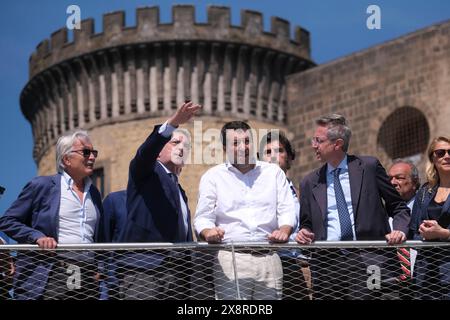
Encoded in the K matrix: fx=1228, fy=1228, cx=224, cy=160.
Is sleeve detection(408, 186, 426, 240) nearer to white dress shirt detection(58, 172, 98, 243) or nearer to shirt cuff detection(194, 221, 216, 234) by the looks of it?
shirt cuff detection(194, 221, 216, 234)

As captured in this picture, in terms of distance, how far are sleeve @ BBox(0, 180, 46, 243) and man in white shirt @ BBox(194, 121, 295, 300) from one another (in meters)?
1.28

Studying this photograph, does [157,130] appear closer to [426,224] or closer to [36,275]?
[36,275]

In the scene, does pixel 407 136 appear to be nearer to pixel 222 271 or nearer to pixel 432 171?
pixel 432 171

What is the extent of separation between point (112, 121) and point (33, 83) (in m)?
3.75

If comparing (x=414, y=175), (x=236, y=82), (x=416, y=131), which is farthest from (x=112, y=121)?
(x=414, y=175)

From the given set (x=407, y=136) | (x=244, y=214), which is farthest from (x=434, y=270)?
(x=407, y=136)

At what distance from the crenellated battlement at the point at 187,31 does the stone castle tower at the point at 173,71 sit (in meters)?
0.03

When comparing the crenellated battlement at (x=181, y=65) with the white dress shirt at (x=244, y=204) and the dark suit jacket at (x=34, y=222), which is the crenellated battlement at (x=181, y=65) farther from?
the white dress shirt at (x=244, y=204)

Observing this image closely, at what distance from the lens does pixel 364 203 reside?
940 cm

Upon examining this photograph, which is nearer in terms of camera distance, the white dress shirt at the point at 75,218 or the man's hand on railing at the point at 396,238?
the man's hand on railing at the point at 396,238

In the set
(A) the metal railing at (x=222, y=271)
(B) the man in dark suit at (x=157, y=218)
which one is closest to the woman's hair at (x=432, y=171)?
(A) the metal railing at (x=222, y=271)

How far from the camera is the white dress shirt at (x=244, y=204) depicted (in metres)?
9.34

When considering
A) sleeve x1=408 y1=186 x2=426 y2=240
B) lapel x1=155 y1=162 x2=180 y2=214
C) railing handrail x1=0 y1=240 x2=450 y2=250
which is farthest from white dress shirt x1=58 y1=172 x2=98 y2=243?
sleeve x1=408 y1=186 x2=426 y2=240

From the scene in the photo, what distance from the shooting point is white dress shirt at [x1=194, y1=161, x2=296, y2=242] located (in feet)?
30.7
